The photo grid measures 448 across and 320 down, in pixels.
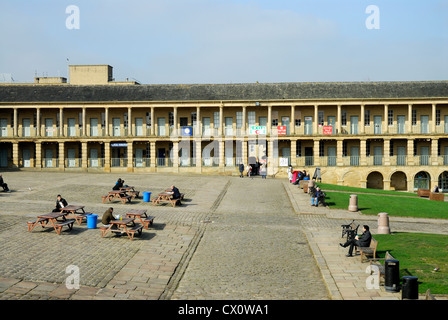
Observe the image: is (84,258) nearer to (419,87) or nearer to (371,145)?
(371,145)

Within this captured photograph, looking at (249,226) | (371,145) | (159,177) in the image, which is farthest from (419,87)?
(249,226)

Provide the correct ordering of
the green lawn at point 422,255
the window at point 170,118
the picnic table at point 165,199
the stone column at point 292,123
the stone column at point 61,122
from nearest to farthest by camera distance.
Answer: the green lawn at point 422,255 < the picnic table at point 165,199 < the stone column at point 292,123 < the stone column at point 61,122 < the window at point 170,118

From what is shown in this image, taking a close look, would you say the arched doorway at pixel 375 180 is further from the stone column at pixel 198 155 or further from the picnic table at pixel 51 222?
the picnic table at pixel 51 222

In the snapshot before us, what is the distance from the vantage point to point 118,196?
24.3m

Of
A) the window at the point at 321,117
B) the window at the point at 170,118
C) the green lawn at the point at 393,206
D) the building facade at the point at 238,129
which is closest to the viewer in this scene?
the green lawn at the point at 393,206

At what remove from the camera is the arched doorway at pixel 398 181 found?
4493cm

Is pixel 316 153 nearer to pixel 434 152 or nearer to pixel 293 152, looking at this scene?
pixel 293 152

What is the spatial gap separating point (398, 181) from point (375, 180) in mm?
2318

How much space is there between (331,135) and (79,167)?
83.6 feet

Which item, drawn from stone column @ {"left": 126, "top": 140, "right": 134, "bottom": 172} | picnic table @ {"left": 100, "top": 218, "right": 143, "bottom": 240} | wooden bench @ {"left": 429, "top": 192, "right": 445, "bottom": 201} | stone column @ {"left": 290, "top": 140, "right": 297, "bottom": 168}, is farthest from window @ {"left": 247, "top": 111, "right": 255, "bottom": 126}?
picnic table @ {"left": 100, "top": 218, "right": 143, "bottom": 240}

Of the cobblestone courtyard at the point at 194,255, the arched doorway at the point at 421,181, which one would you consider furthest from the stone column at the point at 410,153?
the cobblestone courtyard at the point at 194,255

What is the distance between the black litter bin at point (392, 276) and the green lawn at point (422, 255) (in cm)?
57

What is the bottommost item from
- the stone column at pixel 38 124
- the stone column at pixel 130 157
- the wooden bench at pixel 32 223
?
the wooden bench at pixel 32 223

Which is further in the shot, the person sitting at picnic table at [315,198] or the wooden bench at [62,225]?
the person sitting at picnic table at [315,198]
